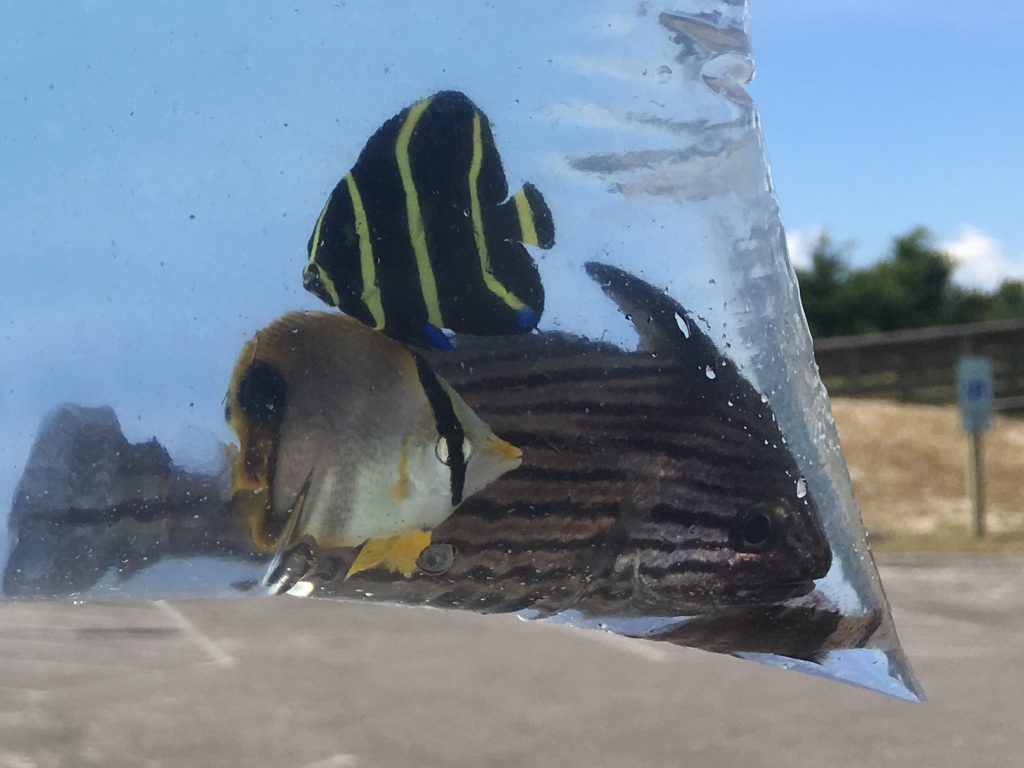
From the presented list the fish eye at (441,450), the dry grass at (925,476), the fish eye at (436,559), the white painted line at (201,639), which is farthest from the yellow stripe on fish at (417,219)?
the dry grass at (925,476)

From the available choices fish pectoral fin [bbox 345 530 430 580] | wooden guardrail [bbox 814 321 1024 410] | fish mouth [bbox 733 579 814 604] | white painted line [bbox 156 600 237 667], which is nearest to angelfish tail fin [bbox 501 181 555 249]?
fish pectoral fin [bbox 345 530 430 580]

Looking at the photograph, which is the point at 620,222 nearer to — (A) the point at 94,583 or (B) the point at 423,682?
(A) the point at 94,583

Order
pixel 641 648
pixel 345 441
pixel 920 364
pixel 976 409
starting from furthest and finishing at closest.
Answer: pixel 920 364
pixel 976 409
pixel 641 648
pixel 345 441

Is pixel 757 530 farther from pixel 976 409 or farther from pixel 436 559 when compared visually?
pixel 976 409

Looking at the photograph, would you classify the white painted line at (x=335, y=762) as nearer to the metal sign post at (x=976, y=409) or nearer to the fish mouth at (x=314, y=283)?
the fish mouth at (x=314, y=283)

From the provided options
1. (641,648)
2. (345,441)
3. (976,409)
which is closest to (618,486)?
(345,441)

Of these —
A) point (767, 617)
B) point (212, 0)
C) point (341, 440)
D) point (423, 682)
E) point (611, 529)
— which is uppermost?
point (212, 0)

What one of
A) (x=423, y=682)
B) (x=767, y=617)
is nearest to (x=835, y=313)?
(x=423, y=682)

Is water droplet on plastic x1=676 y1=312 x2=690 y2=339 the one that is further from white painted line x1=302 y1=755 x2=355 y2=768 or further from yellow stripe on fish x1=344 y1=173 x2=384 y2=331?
white painted line x1=302 y1=755 x2=355 y2=768
